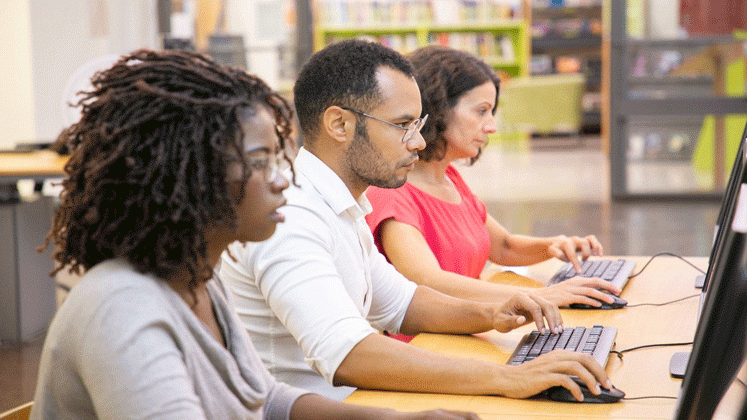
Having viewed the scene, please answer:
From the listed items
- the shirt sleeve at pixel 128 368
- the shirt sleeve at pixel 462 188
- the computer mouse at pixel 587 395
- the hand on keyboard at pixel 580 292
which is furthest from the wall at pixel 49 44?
the shirt sleeve at pixel 128 368

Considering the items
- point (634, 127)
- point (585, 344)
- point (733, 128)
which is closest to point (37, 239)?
point (585, 344)

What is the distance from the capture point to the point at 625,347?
5.10 ft

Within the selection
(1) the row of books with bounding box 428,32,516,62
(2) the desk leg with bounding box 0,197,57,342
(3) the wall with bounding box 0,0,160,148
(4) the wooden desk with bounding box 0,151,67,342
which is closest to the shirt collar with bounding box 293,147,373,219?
(4) the wooden desk with bounding box 0,151,67,342

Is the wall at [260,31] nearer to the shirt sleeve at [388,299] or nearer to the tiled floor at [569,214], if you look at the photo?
the tiled floor at [569,214]

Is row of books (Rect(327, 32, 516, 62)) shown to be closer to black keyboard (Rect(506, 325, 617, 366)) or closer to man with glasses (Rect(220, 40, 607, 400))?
man with glasses (Rect(220, 40, 607, 400))

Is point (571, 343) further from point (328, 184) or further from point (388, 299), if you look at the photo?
point (328, 184)

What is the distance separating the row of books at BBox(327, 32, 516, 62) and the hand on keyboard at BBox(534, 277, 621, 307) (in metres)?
8.54

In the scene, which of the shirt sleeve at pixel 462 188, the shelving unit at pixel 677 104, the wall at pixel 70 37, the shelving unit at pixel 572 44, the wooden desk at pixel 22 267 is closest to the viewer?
the shirt sleeve at pixel 462 188

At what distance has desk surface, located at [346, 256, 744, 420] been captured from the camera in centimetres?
123

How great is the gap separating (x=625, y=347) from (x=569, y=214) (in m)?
4.91

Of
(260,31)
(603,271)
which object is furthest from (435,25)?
(603,271)

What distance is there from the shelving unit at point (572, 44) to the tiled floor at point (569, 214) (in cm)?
294

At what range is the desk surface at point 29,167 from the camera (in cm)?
338

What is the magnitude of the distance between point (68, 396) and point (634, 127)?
631 cm
